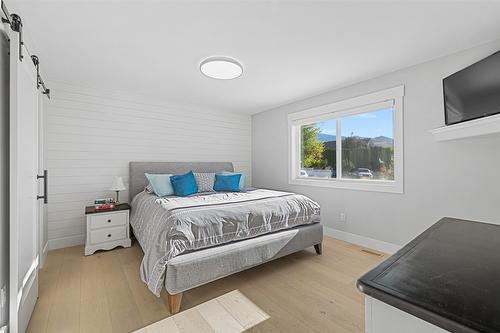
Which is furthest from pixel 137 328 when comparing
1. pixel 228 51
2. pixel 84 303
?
pixel 228 51

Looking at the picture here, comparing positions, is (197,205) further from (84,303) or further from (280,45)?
(280,45)

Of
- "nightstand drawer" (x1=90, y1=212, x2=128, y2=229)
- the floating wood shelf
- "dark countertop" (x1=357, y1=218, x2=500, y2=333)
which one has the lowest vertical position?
"nightstand drawer" (x1=90, y1=212, x2=128, y2=229)

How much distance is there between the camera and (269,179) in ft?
15.7

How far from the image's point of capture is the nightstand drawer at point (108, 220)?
9.76 feet

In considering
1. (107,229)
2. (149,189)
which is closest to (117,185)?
(149,189)

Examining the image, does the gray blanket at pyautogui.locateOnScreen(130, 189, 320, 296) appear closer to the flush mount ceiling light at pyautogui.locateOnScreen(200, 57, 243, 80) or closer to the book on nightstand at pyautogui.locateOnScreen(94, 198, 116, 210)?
the book on nightstand at pyautogui.locateOnScreen(94, 198, 116, 210)

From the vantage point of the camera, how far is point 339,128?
3.64 meters

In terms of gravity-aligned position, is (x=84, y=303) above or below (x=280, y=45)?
below

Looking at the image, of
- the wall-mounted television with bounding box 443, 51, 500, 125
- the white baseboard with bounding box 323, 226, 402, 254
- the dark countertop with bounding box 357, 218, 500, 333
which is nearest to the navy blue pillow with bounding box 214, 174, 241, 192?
the white baseboard with bounding box 323, 226, 402, 254

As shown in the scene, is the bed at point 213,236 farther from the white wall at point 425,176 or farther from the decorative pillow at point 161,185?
the white wall at point 425,176

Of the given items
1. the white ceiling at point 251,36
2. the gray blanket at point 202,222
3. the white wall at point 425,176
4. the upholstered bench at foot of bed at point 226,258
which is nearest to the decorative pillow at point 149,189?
the gray blanket at point 202,222

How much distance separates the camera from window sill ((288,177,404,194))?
293cm

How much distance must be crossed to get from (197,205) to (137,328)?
1106 mm

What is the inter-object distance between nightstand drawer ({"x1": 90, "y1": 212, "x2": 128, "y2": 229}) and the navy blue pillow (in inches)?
55.2
